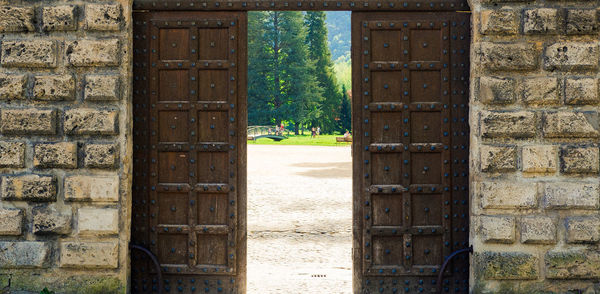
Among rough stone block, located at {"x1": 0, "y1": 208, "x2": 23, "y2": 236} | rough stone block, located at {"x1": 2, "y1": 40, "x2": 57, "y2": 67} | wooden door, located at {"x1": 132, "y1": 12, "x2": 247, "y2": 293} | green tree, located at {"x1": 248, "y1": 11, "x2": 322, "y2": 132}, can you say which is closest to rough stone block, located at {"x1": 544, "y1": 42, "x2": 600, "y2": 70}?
wooden door, located at {"x1": 132, "y1": 12, "x2": 247, "y2": 293}

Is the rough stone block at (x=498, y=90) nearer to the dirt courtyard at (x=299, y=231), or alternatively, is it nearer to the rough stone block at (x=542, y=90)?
the rough stone block at (x=542, y=90)

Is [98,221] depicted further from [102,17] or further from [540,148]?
[540,148]

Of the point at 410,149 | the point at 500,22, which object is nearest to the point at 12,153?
the point at 410,149

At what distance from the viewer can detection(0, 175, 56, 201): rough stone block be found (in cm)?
464

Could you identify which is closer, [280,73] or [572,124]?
[572,124]

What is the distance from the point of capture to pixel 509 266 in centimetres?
458

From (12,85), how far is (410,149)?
3.41 m

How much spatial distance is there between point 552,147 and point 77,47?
4001 millimetres

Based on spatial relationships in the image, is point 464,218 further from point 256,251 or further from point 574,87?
point 256,251

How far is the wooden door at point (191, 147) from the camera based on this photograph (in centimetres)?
496

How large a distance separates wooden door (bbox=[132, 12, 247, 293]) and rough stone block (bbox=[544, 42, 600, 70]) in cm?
259

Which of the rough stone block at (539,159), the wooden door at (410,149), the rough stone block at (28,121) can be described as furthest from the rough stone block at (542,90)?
the rough stone block at (28,121)

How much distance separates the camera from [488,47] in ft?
15.1

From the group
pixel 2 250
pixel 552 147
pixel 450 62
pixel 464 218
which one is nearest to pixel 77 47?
pixel 2 250
